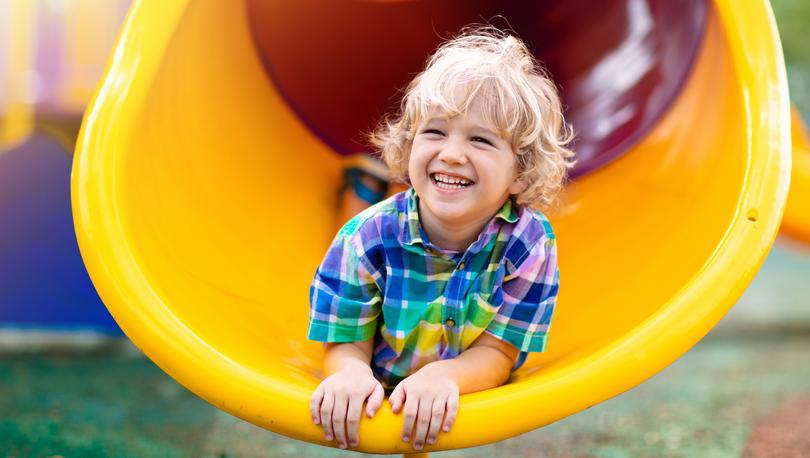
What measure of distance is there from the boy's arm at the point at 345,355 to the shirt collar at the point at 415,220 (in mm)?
177

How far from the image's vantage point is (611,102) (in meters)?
2.29

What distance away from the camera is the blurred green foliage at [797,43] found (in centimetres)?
644

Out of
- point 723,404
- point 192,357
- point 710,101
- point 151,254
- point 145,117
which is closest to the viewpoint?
point 192,357

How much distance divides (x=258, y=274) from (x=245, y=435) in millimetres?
661

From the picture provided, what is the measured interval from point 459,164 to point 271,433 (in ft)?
3.72

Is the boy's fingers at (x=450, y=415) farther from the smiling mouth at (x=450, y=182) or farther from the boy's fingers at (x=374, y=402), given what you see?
the smiling mouth at (x=450, y=182)

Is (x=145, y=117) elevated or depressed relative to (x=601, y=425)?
elevated

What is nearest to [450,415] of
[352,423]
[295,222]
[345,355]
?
[352,423]

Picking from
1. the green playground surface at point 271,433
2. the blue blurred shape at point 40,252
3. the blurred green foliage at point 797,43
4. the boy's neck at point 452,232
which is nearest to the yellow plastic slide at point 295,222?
the boy's neck at point 452,232

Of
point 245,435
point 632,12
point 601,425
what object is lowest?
point 245,435

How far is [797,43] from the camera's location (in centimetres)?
646

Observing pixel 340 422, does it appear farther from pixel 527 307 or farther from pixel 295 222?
pixel 295 222

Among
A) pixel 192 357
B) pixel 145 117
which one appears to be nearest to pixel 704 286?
pixel 192 357

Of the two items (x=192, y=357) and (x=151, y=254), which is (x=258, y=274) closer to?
(x=151, y=254)
